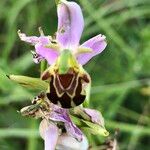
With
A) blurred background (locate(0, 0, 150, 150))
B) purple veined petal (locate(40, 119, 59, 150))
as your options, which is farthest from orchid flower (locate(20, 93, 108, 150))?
blurred background (locate(0, 0, 150, 150))

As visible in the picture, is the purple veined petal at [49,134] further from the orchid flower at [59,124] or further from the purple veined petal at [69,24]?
the purple veined petal at [69,24]

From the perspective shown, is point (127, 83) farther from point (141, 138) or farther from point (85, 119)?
point (85, 119)

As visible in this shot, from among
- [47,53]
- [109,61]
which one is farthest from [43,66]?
[109,61]

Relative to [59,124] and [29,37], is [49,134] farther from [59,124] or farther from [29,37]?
[29,37]

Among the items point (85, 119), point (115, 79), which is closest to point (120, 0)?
point (115, 79)

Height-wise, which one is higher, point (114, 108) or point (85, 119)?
point (85, 119)

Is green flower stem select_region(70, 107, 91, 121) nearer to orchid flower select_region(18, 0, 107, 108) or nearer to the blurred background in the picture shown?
orchid flower select_region(18, 0, 107, 108)
